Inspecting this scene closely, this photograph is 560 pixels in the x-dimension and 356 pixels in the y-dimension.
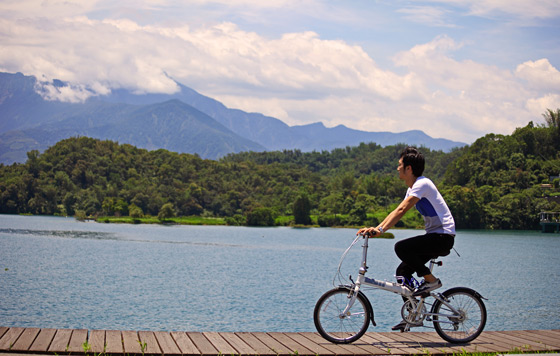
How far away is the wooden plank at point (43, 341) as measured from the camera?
7.26m

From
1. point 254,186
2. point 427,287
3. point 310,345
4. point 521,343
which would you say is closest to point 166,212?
point 254,186

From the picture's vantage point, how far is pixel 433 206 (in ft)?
26.2

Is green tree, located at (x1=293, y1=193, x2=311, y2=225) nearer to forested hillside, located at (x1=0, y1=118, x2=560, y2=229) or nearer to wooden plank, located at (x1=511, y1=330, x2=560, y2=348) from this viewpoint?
forested hillside, located at (x1=0, y1=118, x2=560, y2=229)

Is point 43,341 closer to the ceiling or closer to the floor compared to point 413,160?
closer to the floor

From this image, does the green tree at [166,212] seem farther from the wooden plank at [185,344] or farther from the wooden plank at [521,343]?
the wooden plank at [521,343]

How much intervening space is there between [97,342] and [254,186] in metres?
147

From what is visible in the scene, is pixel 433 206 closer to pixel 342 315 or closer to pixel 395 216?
pixel 395 216

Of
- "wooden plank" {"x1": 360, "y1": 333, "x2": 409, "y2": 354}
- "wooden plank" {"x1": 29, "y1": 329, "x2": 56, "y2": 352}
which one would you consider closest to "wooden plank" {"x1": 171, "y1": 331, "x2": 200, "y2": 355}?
"wooden plank" {"x1": 29, "y1": 329, "x2": 56, "y2": 352}

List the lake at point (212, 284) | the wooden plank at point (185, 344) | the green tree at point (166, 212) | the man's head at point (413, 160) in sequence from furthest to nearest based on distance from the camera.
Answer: the green tree at point (166, 212), the lake at point (212, 284), the man's head at point (413, 160), the wooden plank at point (185, 344)

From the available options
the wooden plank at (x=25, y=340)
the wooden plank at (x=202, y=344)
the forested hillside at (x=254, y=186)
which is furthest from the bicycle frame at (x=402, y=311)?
the forested hillside at (x=254, y=186)

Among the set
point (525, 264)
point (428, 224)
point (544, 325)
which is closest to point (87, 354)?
point (428, 224)

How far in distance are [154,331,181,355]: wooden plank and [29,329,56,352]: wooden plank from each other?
135 centimetres

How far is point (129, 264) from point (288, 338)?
3805 centimetres

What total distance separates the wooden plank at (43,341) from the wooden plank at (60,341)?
2.0 inches
